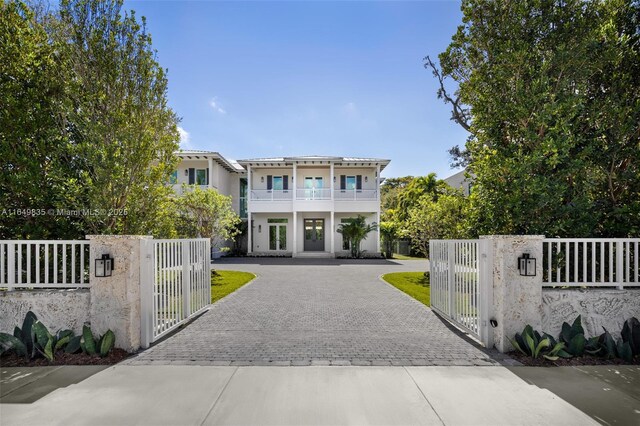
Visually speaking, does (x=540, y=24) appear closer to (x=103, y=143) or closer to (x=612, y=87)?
(x=612, y=87)

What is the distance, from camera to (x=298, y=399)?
10.7 feet

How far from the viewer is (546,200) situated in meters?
5.32

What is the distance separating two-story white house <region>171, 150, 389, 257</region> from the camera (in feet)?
70.4

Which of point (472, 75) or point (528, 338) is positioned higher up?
point (472, 75)

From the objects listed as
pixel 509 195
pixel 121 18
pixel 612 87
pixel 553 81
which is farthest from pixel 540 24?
pixel 121 18

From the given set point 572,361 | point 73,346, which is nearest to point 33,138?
point 73,346

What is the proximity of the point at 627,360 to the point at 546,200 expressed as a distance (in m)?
2.63

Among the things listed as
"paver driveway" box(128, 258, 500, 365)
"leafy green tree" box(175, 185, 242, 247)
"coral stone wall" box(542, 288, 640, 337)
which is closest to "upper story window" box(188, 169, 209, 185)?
"leafy green tree" box(175, 185, 242, 247)

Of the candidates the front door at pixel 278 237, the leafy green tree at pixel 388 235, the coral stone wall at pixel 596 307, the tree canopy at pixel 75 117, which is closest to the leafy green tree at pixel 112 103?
the tree canopy at pixel 75 117

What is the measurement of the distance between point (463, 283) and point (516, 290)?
1.02m

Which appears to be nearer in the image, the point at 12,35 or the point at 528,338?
the point at 528,338

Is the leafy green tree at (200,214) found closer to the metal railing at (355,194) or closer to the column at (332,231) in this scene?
the column at (332,231)

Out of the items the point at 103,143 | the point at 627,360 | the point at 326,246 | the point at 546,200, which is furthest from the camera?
the point at 326,246

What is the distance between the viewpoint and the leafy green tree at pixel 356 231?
20.4 m
